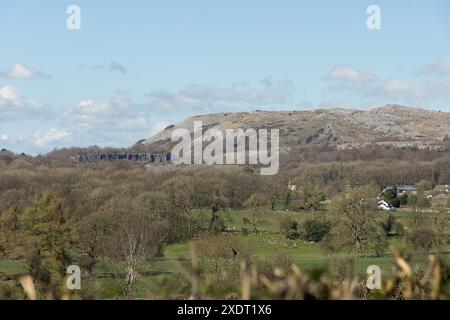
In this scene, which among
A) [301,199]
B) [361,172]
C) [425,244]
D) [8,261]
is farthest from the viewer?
[361,172]

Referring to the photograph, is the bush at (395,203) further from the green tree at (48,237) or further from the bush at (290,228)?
the green tree at (48,237)

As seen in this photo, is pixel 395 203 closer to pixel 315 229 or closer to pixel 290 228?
pixel 315 229

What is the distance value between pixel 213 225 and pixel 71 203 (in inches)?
765

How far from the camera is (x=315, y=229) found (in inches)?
3211

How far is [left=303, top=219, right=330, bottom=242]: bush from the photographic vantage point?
81.2m

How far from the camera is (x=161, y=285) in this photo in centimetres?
474

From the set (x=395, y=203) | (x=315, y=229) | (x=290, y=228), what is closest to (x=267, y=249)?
(x=290, y=228)

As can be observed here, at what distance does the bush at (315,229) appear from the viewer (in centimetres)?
8125

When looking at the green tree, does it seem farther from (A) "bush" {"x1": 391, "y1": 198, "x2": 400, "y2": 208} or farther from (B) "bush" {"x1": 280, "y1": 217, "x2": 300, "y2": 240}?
(A) "bush" {"x1": 391, "y1": 198, "x2": 400, "y2": 208}

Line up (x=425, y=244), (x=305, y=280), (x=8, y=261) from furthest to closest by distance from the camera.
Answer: (x=425, y=244), (x=8, y=261), (x=305, y=280)

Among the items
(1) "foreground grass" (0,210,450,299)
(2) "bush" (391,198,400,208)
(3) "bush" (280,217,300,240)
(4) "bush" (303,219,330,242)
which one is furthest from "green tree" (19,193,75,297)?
(2) "bush" (391,198,400,208)

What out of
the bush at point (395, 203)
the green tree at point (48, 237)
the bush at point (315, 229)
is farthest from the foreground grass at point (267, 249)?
the bush at point (395, 203)
